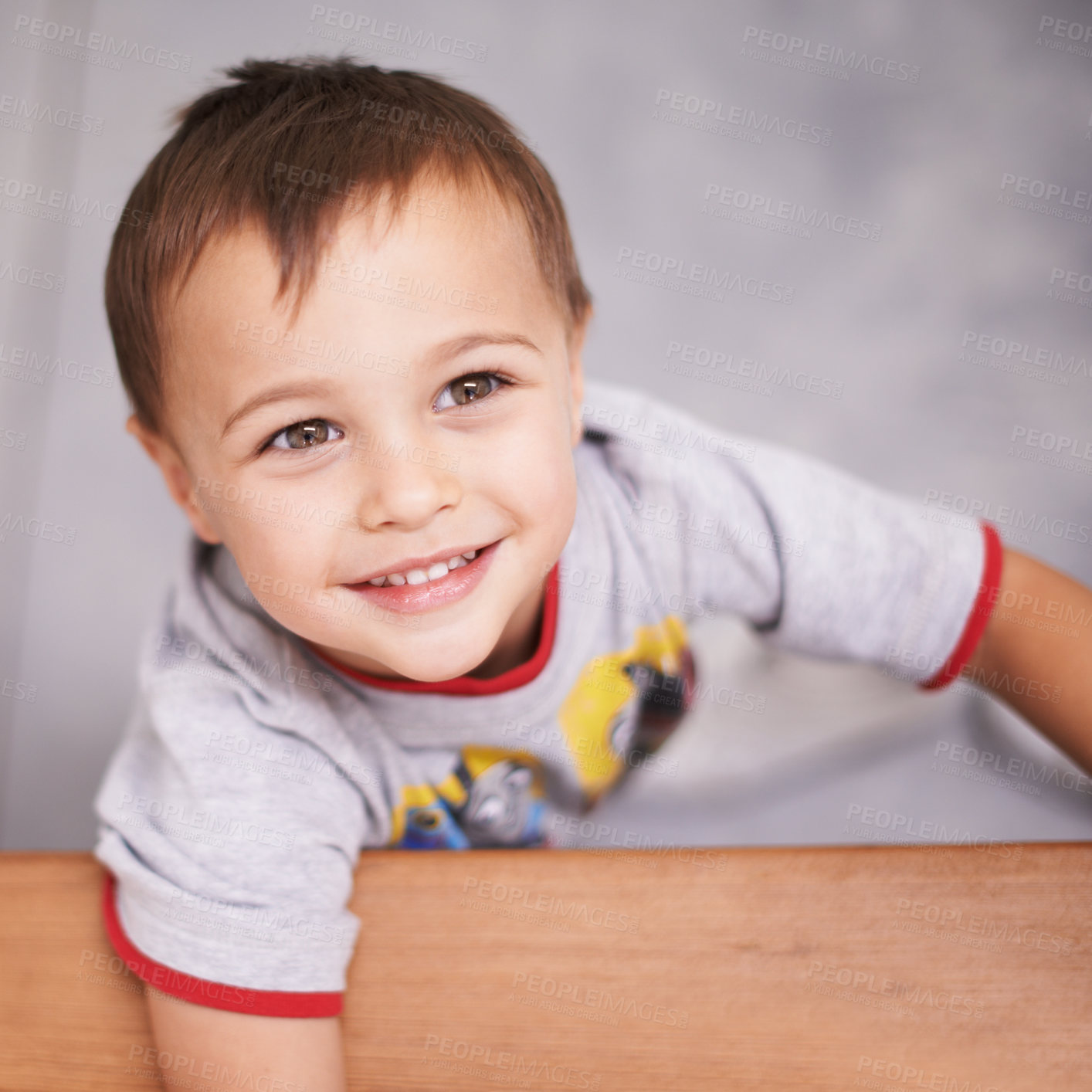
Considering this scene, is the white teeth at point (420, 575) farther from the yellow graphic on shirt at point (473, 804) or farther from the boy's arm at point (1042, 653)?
the boy's arm at point (1042, 653)

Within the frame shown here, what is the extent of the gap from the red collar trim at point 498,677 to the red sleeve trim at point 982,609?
0.27 m

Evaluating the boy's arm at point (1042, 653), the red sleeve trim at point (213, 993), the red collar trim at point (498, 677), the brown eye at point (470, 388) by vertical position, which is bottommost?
the red sleeve trim at point (213, 993)

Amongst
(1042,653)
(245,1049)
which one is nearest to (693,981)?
(245,1049)

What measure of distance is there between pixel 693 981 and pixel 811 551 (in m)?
0.32

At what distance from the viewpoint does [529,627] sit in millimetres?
728

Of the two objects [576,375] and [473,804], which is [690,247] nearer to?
[576,375]

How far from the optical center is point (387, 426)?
19.0 inches

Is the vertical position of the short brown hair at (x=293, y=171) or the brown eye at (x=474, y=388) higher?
the short brown hair at (x=293, y=171)

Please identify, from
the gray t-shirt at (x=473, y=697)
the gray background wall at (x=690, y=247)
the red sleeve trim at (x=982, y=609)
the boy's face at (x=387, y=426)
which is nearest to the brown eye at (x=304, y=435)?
the boy's face at (x=387, y=426)

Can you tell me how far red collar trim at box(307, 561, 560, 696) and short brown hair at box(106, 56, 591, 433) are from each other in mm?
186

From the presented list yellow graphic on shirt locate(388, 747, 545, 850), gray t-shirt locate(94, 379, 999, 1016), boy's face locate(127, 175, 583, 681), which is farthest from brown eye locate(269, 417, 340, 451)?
yellow graphic on shirt locate(388, 747, 545, 850)

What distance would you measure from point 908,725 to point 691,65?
33.8 inches

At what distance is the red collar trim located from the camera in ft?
2.16

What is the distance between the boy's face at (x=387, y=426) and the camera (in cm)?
48
